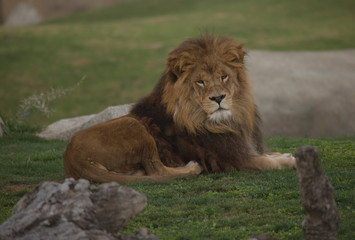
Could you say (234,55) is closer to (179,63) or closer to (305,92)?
(179,63)

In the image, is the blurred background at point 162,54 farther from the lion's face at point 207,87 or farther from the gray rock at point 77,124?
the lion's face at point 207,87

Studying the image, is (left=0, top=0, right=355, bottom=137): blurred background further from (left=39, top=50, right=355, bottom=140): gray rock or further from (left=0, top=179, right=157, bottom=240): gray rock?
(left=0, top=179, right=157, bottom=240): gray rock

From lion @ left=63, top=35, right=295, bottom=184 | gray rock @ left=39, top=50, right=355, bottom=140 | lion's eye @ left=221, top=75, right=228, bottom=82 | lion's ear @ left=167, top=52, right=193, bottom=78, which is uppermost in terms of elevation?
lion's ear @ left=167, top=52, right=193, bottom=78

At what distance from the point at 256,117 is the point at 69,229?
14.0 ft

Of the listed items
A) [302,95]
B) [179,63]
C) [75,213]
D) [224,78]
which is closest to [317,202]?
[75,213]

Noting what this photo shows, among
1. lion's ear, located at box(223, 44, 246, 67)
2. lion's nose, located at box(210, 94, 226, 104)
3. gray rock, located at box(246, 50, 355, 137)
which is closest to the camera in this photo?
lion's nose, located at box(210, 94, 226, 104)

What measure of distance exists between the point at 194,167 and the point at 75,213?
3381 mm

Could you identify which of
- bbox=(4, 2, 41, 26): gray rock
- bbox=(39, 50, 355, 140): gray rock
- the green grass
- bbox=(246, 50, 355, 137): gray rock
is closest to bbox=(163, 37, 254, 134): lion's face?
the green grass

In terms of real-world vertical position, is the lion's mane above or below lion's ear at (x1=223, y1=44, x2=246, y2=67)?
below

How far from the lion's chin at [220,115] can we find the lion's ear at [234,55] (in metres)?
0.58

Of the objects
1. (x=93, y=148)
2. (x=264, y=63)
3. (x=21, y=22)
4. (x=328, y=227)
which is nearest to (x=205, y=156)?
(x=93, y=148)

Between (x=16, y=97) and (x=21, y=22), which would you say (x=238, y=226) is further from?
(x=21, y=22)

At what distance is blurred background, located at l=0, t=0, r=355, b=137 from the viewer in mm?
14297

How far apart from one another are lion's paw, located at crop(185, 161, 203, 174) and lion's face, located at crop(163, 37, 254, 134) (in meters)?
0.36
